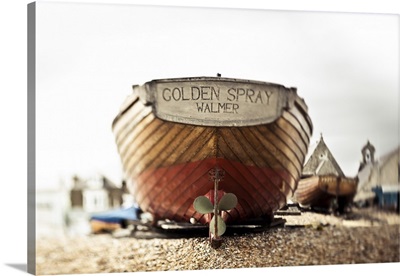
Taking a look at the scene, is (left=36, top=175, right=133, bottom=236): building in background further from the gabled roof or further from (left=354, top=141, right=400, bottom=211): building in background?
(left=354, top=141, right=400, bottom=211): building in background

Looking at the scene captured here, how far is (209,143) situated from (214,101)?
0.40 m

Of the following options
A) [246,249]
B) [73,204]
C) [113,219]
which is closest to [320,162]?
[246,249]

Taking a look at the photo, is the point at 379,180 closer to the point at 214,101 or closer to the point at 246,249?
the point at 246,249

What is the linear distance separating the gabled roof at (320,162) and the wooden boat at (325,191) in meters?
0.06

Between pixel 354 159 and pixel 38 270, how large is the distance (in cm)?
329

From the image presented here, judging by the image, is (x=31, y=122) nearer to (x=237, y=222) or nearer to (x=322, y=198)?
(x=237, y=222)

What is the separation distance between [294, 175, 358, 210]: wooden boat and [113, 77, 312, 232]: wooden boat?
24 centimetres

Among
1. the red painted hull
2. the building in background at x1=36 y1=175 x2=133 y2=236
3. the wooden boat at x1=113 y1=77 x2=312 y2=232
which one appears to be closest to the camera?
the building in background at x1=36 y1=175 x2=133 y2=236

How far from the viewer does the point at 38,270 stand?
25.6 ft

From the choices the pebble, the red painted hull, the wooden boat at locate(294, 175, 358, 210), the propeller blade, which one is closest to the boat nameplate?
the red painted hull

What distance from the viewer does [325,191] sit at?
8.80 m

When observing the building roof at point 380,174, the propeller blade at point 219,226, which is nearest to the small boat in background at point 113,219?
the propeller blade at point 219,226

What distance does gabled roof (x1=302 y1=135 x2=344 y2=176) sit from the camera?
863 centimetres

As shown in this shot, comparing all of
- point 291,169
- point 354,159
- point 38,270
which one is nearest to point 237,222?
point 291,169
